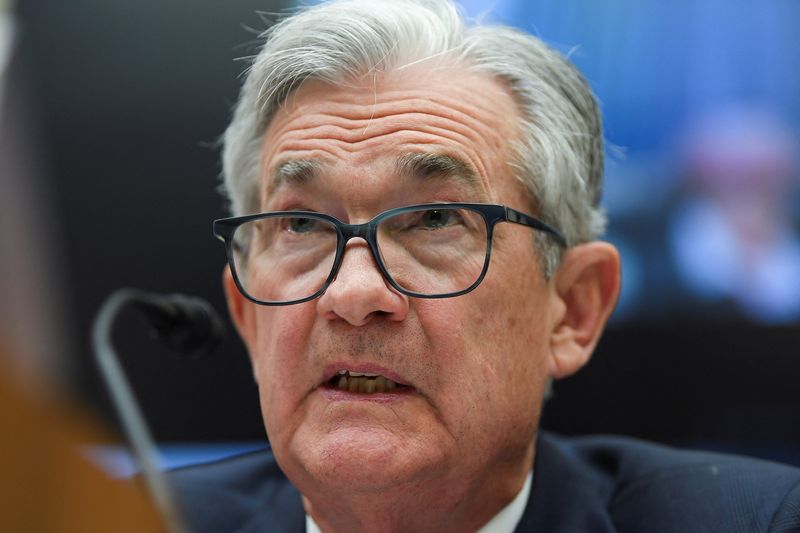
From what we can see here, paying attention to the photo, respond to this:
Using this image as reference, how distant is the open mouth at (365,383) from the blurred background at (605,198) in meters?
1.35

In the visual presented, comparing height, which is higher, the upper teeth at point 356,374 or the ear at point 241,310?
the upper teeth at point 356,374

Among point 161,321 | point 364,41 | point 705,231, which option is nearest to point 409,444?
point 161,321

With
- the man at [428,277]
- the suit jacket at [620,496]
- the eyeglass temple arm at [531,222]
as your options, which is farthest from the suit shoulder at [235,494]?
the eyeglass temple arm at [531,222]

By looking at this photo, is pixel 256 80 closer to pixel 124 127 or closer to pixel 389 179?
pixel 389 179

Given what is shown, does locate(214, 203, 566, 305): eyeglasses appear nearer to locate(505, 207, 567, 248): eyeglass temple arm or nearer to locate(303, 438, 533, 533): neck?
locate(505, 207, 567, 248): eyeglass temple arm

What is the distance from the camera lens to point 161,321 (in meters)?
1.84

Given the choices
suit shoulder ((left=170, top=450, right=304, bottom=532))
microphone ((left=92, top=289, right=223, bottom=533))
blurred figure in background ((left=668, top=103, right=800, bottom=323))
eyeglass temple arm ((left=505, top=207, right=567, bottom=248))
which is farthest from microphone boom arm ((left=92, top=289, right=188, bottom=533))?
blurred figure in background ((left=668, top=103, right=800, bottom=323))

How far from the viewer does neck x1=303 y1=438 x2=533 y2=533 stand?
5.22 feet

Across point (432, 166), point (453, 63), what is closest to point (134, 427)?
point (432, 166)

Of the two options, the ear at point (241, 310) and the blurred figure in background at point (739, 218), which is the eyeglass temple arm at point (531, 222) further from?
the blurred figure in background at point (739, 218)

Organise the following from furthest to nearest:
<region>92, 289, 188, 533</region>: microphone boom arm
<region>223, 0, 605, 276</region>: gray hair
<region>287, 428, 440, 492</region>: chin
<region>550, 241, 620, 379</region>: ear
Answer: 1. <region>550, 241, 620, 379</region>: ear
2. <region>223, 0, 605, 276</region>: gray hair
3. <region>287, 428, 440, 492</region>: chin
4. <region>92, 289, 188, 533</region>: microphone boom arm

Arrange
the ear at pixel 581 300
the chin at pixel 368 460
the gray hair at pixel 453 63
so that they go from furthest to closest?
the ear at pixel 581 300 → the gray hair at pixel 453 63 → the chin at pixel 368 460

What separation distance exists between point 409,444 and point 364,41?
0.79 meters

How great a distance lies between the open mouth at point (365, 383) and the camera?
5.18 feet
